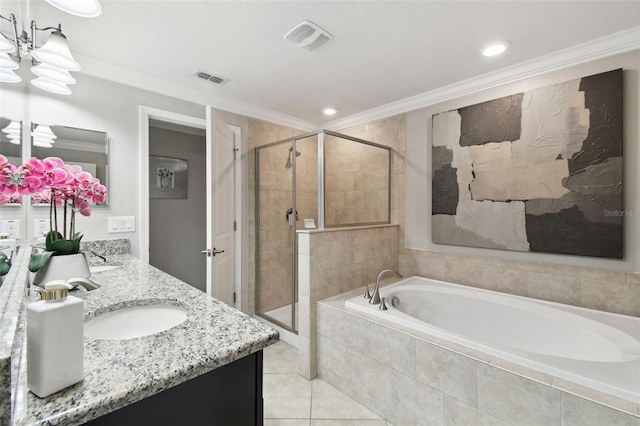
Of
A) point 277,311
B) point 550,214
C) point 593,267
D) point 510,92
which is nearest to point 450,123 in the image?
point 510,92

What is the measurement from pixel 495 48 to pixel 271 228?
2.49 metres

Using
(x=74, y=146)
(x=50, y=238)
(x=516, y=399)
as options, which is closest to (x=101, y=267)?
(x=50, y=238)

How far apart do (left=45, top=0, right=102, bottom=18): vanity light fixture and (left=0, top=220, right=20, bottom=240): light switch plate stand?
1403mm

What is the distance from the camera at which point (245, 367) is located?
0.78m

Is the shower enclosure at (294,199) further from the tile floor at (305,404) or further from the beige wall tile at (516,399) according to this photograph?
the beige wall tile at (516,399)

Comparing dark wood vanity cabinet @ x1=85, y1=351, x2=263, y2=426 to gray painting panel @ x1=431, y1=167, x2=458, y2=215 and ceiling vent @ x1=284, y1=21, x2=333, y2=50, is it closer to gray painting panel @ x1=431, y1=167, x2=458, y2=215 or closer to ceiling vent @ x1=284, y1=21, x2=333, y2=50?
ceiling vent @ x1=284, y1=21, x2=333, y2=50

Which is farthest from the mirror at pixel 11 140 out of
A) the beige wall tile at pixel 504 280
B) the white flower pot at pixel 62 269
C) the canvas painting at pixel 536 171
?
the beige wall tile at pixel 504 280

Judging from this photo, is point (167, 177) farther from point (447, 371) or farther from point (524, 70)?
point (524, 70)

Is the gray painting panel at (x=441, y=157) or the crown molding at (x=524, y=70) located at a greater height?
the crown molding at (x=524, y=70)

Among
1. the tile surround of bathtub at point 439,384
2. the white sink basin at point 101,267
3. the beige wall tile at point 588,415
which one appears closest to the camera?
the beige wall tile at point 588,415

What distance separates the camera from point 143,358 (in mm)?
674

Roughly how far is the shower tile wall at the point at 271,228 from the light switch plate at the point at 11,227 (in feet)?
5.63

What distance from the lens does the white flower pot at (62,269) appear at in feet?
3.71

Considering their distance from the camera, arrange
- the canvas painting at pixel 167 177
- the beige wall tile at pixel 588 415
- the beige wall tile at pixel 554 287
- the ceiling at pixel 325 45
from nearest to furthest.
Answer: the beige wall tile at pixel 588 415 → the ceiling at pixel 325 45 → the beige wall tile at pixel 554 287 → the canvas painting at pixel 167 177
